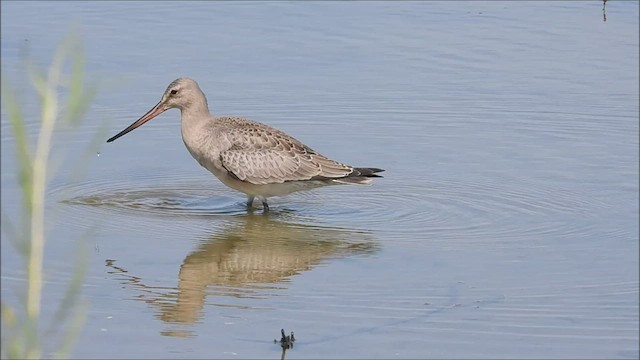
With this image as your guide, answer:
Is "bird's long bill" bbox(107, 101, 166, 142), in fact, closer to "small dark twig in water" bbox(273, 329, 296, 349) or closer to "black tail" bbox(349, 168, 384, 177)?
"black tail" bbox(349, 168, 384, 177)

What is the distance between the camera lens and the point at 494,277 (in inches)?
385

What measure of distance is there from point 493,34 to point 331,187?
416 cm

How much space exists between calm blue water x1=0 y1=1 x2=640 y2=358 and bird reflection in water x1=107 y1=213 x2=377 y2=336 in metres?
0.02

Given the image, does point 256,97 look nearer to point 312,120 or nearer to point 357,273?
point 312,120

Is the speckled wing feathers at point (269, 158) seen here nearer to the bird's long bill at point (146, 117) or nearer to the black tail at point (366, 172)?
the black tail at point (366, 172)

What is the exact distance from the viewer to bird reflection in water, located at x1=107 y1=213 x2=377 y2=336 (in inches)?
358

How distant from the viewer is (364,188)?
1245 centimetres

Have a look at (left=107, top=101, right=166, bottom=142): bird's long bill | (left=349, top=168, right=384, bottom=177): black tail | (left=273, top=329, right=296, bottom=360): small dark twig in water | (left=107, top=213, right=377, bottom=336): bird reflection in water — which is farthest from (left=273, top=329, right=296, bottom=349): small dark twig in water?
(left=107, top=101, right=166, bottom=142): bird's long bill

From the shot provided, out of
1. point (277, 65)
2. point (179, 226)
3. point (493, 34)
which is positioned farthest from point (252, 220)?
point (493, 34)

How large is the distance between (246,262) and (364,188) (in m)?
2.31

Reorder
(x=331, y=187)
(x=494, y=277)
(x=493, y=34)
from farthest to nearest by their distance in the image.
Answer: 1. (x=493, y=34)
2. (x=331, y=187)
3. (x=494, y=277)

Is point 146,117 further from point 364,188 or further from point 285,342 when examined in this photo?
point 285,342

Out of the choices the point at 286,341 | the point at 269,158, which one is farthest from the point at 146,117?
the point at 286,341

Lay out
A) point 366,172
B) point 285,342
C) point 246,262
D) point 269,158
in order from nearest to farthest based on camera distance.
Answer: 1. point 285,342
2. point 246,262
3. point 366,172
4. point 269,158
